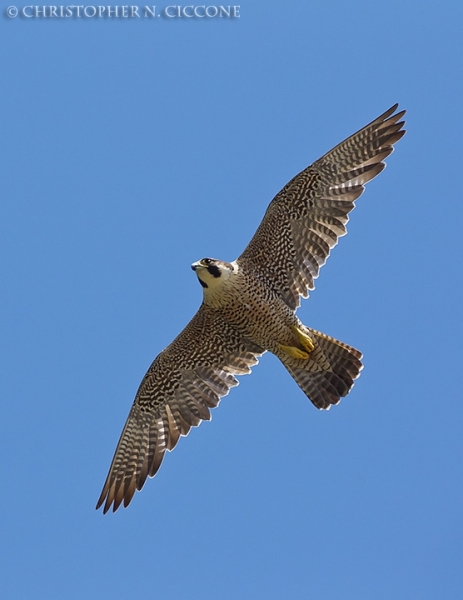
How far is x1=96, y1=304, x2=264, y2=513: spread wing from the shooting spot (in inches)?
502

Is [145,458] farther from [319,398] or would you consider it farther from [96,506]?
[319,398]

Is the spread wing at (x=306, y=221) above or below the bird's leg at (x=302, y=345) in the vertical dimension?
above

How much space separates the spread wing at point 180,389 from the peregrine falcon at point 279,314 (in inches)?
0.5

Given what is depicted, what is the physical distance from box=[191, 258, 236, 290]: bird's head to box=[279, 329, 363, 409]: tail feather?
4.29 feet

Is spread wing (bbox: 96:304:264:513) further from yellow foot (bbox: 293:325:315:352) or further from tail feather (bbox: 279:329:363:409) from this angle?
yellow foot (bbox: 293:325:315:352)

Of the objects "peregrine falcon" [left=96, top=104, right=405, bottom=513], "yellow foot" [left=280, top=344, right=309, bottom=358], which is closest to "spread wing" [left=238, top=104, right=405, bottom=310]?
"peregrine falcon" [left=96, top=104, right=405, bottom=513]

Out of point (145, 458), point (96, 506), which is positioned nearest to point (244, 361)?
point (145, 458)

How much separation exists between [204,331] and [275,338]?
3.14 feet

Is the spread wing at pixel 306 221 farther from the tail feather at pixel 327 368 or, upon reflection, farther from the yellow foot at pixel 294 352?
the tail feather at pixel 327 368

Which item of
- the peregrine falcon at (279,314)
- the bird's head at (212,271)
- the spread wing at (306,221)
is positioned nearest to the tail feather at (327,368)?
the peregrine falcon at (279,314)

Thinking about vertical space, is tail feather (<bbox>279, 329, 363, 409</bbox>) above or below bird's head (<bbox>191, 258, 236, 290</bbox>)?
below

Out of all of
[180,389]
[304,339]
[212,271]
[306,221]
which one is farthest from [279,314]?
[180,389]

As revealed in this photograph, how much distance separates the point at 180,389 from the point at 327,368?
73.8 inches

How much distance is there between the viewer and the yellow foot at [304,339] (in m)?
12.2
